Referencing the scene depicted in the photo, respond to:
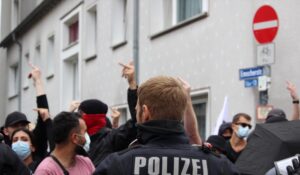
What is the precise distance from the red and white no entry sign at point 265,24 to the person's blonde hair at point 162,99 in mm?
6316

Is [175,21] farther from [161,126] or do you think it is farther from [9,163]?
[161,126]

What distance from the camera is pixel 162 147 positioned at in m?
2.99

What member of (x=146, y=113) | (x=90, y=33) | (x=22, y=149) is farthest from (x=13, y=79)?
(x=146, y=113)

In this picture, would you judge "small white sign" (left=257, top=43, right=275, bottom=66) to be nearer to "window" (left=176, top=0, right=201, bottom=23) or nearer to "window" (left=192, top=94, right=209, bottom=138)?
"window" (left=192, top=94, right=209, bottom=138)

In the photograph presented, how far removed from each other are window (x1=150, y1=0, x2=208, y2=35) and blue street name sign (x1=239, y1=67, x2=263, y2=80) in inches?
102

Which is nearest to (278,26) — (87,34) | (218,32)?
(218,32)

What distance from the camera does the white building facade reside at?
9672 mm

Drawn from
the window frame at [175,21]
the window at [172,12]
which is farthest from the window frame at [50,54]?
the window frame at [175,21]

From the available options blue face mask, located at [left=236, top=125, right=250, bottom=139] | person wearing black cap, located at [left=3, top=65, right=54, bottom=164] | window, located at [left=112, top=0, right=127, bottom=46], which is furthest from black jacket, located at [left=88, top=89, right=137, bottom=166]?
window, located at [left=112, top=0, right=127, bottom=46]

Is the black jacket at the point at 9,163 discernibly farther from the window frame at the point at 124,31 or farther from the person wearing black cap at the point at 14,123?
the window frame at the point at 124,31

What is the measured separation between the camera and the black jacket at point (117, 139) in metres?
4.59

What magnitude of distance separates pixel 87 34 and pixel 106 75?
2.39 m

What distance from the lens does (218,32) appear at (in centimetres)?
1126

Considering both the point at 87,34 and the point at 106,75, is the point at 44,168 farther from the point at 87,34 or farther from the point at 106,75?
the point at 87,34
